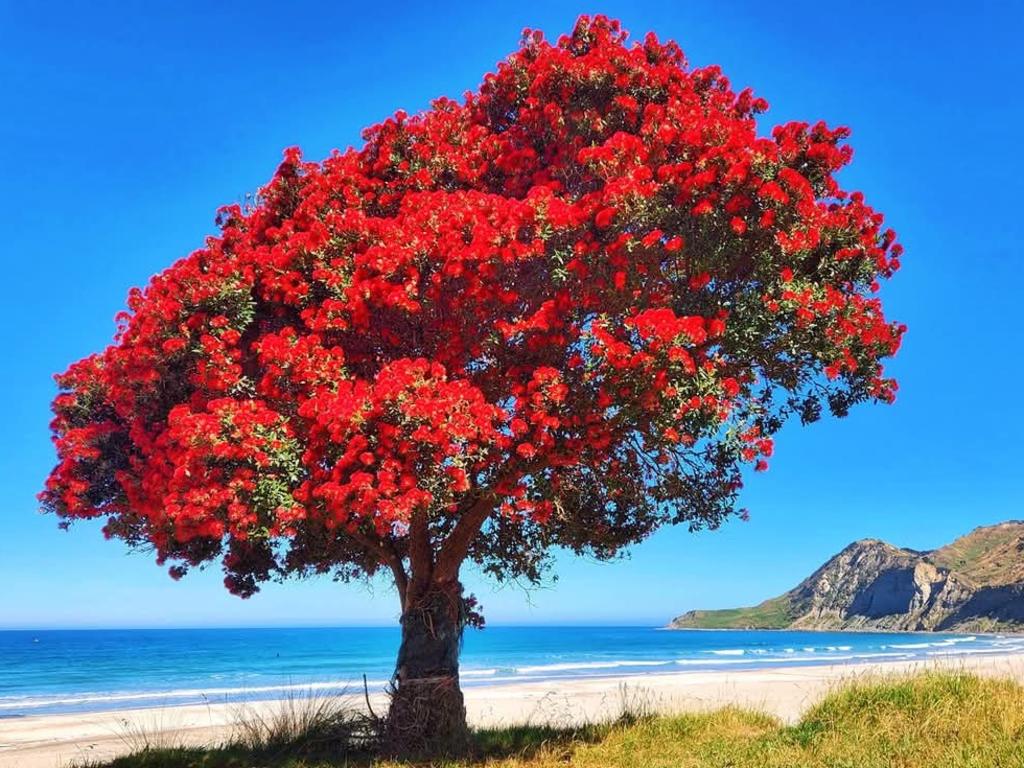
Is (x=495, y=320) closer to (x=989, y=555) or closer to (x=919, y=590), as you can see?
(x=919, y=590)

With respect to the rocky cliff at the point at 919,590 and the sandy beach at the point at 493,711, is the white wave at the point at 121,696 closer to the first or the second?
the sandy beach at the point at 493,711

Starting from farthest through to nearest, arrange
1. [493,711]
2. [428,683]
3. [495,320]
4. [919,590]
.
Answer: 1. [919,590]
2. [493,711]
3. [428,683]
4. [495,320]

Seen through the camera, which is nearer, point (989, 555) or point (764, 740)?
point (764, 740)

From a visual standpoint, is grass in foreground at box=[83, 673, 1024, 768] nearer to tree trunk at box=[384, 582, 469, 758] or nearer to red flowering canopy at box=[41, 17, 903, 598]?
tree trunk at box=[384, 582, 469, 758]

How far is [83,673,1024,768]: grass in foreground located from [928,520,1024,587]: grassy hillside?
5628 inches

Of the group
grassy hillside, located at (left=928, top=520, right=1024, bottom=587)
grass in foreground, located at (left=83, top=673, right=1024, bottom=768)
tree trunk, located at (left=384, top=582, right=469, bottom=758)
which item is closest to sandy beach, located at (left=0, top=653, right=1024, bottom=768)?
grass in foreground, located at (left=83, top=673, right=1024, bottom=768)

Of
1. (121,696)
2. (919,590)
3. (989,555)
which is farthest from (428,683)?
(989,555)

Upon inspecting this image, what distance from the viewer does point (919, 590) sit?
14912cm

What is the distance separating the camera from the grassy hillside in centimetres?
13888

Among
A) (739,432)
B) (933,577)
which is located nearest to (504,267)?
(739,432)

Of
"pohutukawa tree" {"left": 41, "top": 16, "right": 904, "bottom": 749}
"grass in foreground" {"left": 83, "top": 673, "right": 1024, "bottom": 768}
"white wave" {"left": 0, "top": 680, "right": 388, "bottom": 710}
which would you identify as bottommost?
"white wave" {"left": 0, "top": 680, "right": 388, "bottom": 710}

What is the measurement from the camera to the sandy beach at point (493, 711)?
53.2ft

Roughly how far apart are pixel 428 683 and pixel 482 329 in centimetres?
554

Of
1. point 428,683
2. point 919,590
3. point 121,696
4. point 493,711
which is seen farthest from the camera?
point 919,590
